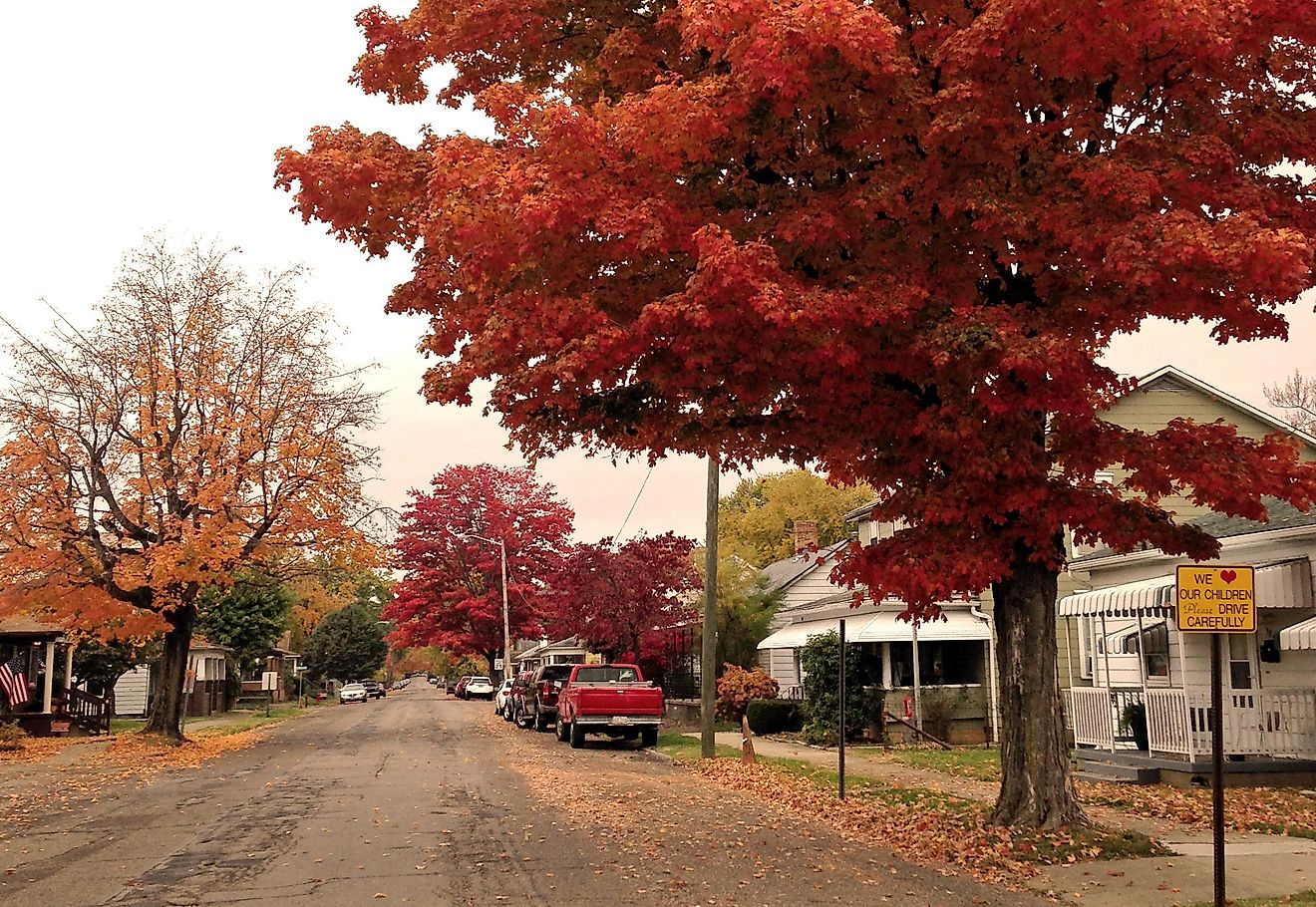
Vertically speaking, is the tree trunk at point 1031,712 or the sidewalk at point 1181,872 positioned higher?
the tree trunk at point 1031,712

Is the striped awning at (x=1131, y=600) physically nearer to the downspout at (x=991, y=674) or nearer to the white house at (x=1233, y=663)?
the white house at (x=1233, y=663)

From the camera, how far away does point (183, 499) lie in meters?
27.6

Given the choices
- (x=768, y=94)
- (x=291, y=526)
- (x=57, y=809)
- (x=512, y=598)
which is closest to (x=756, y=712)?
(x=291, y=526)

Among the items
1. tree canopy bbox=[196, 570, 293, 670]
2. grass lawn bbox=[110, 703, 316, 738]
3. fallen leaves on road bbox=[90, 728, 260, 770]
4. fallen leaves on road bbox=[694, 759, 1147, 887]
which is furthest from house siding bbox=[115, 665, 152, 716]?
fallen leaves on road bbox=[694, 759, 1147, 887]

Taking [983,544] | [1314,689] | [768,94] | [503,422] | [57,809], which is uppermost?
[768,94]

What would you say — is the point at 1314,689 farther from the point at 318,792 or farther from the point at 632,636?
the point at 632,636

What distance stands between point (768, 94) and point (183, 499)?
21413mm

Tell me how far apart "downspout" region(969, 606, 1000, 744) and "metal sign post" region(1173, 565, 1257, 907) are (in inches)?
714

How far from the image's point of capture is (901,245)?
11180mm

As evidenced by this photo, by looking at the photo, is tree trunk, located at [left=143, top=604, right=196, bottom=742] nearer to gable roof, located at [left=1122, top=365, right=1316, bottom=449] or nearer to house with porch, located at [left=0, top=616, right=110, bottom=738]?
house with porch, located at [left=0, top=616, right=110, bottom=738]

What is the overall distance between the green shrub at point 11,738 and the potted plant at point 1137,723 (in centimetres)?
2298

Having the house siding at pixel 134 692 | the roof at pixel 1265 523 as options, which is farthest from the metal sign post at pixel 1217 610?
the house siding at pixel 134 692

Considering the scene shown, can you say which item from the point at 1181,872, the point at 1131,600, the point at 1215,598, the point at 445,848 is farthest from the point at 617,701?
the point at 1215,598

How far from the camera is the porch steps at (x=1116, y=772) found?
674 inches
